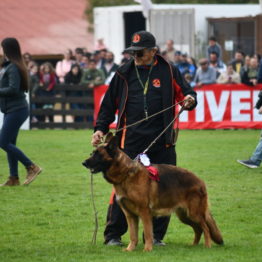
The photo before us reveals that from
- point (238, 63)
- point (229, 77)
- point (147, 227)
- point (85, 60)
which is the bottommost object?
point (147, 227)

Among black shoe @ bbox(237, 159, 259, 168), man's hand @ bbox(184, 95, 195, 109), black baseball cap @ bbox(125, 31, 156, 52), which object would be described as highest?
black baseball cap @ bbox(125, 31, 156, 52)

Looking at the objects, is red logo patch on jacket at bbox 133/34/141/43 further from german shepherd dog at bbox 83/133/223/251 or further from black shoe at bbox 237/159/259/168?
black shoe at bbox 237/159/259/168

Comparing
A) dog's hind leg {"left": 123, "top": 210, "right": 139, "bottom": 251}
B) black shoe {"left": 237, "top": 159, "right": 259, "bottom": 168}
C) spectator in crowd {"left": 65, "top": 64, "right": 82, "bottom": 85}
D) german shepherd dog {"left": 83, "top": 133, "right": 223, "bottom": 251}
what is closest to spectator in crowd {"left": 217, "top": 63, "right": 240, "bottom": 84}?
spectator in crowd {"left": 65, "top": 64, "right": 82, "bottom": 85}

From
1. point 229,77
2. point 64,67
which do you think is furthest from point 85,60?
point 229,77

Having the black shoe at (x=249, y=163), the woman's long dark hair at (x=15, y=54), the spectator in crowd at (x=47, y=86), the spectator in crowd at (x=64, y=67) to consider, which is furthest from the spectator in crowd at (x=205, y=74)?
the woman's long dark hair at (x=15, y=54)

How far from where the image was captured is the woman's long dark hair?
1187 centimetres

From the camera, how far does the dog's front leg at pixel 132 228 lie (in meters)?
7.94

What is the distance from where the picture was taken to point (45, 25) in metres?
35.2

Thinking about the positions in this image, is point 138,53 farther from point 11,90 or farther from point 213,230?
point 11,90

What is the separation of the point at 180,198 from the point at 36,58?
27055mm

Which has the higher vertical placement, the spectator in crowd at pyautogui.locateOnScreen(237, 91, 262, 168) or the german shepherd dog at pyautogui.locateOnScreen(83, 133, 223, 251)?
the german shepherd dog at pyautogui.locateOnScreen(83, 133, 223, 251)

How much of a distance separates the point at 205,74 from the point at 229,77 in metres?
0.63

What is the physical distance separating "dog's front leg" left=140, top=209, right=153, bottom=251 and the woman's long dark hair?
4.82 meters

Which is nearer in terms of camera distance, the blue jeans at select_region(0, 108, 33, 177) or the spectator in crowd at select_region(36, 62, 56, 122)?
the blue jeans at select_region(0, 108, 33, 177)
